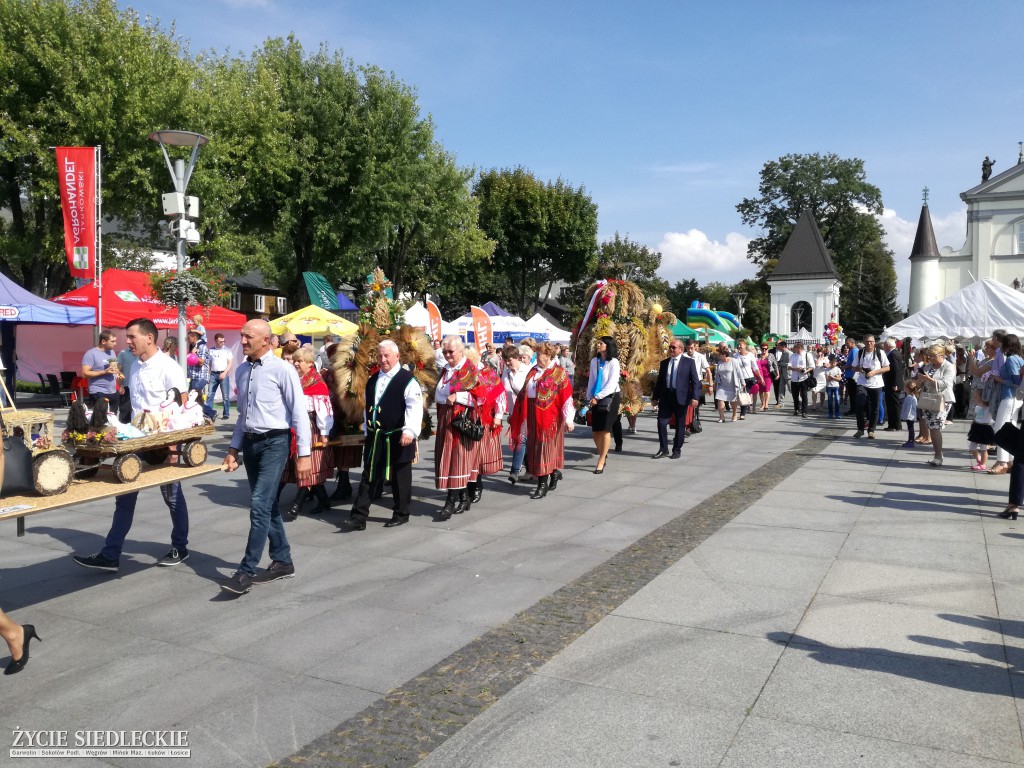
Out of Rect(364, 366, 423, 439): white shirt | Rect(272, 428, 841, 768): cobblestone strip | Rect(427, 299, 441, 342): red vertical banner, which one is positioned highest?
Rect(427, 299, 441, 342): red vertical banner

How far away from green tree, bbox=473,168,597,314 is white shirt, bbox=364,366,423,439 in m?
41.7

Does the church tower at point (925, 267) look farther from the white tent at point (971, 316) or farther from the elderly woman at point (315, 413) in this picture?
the elderly woman at point (315, 413)

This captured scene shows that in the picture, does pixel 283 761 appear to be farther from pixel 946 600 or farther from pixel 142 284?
pixel 142 284

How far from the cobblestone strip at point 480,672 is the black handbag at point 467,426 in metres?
1.88

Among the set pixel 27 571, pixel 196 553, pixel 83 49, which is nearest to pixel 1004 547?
pixel 196 553

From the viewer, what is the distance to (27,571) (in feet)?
20.0

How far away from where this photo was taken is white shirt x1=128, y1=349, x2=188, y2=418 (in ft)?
20.0

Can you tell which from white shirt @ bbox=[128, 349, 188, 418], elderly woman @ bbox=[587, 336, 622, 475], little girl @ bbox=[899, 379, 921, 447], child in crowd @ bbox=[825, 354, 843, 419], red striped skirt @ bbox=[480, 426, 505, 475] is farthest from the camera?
child in crowd @ bbox=[825, 354, 843, 419]

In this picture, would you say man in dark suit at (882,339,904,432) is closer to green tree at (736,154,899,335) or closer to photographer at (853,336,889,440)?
photographer at (853,336,889,440)

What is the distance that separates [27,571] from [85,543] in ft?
2.87

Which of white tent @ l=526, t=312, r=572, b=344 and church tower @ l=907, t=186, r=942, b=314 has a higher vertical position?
church tower @ l=907, t=186, r=942, b=314

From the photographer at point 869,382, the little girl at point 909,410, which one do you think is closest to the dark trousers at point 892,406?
the photographer at point 869,382

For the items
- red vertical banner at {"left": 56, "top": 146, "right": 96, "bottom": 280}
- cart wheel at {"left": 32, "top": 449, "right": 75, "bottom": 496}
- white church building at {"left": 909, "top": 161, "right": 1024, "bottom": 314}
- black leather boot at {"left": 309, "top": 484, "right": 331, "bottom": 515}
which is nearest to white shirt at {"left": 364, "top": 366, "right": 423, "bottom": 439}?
black leather boot at {"left": 309, "top": 484, "right": 331, "bottom": 515}

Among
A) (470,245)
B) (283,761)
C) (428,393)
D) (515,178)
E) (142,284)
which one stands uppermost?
(515,178)
